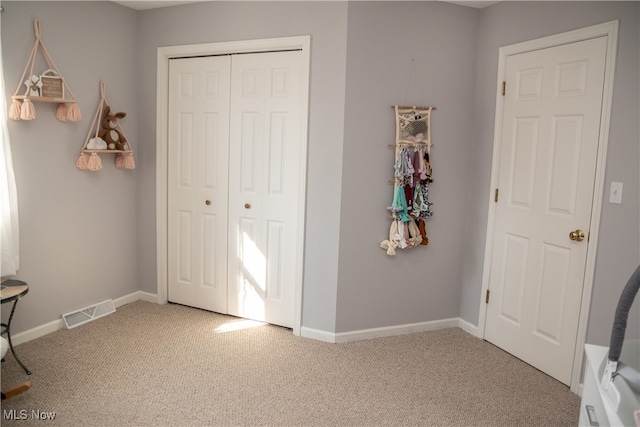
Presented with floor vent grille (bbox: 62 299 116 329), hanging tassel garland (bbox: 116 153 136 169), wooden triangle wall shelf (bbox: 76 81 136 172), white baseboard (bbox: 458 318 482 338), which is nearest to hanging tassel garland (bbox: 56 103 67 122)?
wooden triangle wall shelf (bbox: 76 81 136 172)

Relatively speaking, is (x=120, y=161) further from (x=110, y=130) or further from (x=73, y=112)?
(x=73, y=112)

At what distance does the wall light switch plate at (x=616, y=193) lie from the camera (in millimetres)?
2413

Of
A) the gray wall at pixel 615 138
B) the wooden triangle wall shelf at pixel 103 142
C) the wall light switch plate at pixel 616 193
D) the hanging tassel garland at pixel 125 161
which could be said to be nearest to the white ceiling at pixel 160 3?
the gray wall at pixel 615 138

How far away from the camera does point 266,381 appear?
106 inches

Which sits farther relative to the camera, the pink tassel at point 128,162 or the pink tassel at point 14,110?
the pink tassel at point 128,162

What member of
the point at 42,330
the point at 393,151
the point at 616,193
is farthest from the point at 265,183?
the point at 616,193

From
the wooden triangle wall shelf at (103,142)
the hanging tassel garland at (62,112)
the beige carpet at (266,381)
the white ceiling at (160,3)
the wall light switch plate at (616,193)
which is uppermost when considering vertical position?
the white ceiling at (160,3)

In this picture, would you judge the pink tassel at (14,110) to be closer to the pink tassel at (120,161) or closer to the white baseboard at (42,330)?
the pink tassel at (120,161)

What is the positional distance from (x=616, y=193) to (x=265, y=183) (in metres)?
2.15

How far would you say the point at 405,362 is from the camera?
2963mm

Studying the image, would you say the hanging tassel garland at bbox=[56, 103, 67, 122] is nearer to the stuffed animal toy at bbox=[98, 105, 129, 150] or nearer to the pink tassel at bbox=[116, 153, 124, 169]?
the stuffed animal toy at bbox=[98, 105, 129, 150]

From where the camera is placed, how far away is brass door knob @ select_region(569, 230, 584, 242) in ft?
8.63

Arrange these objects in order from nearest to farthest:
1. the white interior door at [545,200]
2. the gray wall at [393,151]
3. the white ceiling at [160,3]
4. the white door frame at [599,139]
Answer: the white door frame at [599,139] → the white interior door at [545,200] → the gray wall at [393,151] → the white ceiling at [160,3]

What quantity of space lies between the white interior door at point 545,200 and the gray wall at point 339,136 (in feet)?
0.58
